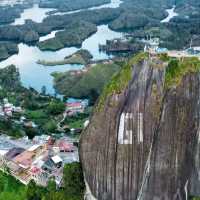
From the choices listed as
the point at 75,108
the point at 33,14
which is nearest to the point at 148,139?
the point at 75,108

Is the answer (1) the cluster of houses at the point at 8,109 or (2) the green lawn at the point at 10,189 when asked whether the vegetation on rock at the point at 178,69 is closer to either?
(2) the green lawn at the point at 10,189

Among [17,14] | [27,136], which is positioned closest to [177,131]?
[27,136]

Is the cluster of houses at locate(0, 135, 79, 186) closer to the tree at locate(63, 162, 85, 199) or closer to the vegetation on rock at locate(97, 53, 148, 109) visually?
the tree at locate(63, 162, 85, 199)

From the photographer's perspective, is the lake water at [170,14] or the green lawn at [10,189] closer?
the green lawn at [10,189]

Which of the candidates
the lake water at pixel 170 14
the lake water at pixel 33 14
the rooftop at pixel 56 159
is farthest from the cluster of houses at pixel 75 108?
the lake water at pixel 33 14

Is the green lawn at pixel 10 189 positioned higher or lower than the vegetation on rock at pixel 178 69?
lower

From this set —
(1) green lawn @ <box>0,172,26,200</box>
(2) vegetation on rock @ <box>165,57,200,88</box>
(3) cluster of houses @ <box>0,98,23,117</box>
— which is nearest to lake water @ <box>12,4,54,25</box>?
(3) cluster of houses @ <box>0,98,23,117</box>
